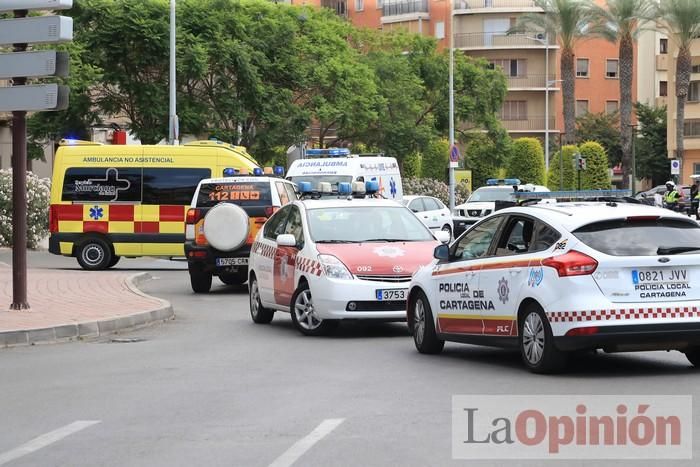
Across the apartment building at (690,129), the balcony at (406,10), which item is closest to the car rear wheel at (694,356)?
the apartment building at (690,129)

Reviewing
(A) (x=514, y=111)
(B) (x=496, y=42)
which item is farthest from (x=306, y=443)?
(A) (x=514, y=111)

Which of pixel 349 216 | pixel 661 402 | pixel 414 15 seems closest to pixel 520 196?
pixel 349 216

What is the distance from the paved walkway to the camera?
1597cm

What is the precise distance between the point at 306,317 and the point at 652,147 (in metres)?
92.6

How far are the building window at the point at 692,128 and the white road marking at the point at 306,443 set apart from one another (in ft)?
299

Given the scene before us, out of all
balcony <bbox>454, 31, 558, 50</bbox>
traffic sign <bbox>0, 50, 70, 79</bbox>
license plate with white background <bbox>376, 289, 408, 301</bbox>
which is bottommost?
license plate with white background <bbox>376, 289, 408, 301</bbox>

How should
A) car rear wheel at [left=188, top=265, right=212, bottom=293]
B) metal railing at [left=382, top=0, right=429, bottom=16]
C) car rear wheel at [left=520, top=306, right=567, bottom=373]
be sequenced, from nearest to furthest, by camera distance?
1. car rear wheel at [left=520, top=306, right=567, bottom=373]
2. car rear wheel at [left=188, top=265, right=212, bottom=293]
3. metal railing at [left=382, top=0, right=429, bottom=16]

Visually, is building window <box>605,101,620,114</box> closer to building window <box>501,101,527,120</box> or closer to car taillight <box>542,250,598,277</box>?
building window <box>501,101,527,120</box>

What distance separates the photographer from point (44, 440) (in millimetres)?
8945

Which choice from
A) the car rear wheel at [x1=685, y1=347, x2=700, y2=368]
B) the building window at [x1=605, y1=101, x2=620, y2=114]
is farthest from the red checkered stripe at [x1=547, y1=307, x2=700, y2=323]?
the building window at [x1=605, y1=101, x2=620, y2=114]

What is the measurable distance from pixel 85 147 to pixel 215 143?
272cm

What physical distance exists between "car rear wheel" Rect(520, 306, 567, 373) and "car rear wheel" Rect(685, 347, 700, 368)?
Result: 51.4 inches

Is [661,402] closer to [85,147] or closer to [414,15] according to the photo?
[85,147]

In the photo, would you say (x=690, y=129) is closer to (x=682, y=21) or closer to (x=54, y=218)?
(x=682, y=21)
